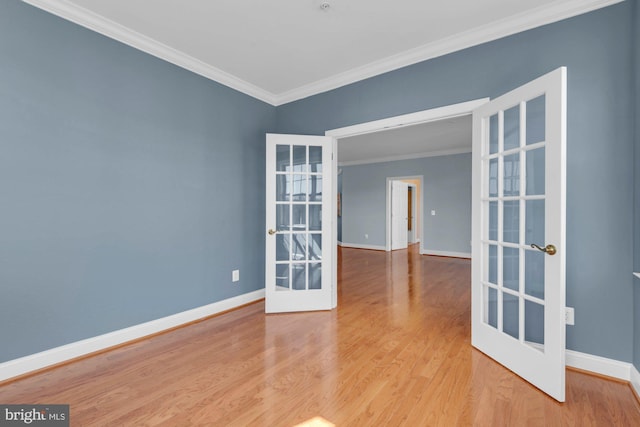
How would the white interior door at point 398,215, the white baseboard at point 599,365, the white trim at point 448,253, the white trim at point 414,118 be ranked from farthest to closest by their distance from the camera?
the white interior door at point 398,215
the white trim at point 448,253
the white trim at point 414,118
the white baseboard at point 599,365

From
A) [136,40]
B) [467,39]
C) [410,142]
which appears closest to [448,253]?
[410,142]

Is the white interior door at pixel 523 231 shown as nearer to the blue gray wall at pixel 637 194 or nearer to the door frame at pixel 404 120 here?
the door frame at pixel 404 120

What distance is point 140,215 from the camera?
8.62ft

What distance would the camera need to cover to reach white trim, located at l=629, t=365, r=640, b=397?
1.79m

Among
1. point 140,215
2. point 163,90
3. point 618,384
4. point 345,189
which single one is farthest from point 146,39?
point 345,189

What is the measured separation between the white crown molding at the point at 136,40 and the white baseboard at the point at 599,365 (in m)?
3.99

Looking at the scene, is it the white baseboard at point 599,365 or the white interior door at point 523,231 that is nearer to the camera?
the white interior door at point 523,231

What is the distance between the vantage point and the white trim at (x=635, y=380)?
1791 mm

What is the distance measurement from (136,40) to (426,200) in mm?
6855

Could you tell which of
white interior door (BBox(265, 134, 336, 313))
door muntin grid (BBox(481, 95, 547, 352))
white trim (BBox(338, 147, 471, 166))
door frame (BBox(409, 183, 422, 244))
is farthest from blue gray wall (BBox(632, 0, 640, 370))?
door frame (BBox(409, 183, 422, 244))

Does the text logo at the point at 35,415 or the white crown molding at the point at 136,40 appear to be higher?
the white crown molding at the point at 136,40

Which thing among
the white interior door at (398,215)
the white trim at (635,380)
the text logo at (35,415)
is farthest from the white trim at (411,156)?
the text logo at (35,415)

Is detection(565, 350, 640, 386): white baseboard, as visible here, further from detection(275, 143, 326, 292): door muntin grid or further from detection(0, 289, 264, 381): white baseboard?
detection(0, 289, 264, 381): white baseboard

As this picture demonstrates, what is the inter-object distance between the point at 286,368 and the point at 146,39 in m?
3.03
